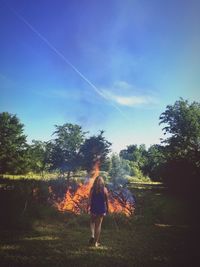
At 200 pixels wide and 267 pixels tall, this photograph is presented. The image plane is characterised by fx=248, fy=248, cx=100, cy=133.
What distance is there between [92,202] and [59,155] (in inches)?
1935

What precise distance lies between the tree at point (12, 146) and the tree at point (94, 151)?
22835 millimetres

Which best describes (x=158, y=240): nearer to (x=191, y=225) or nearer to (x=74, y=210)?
(x=191, y=225)

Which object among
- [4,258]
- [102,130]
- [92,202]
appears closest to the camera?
[4,258]

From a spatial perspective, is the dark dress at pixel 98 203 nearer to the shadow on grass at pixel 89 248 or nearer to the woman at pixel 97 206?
the woman at pixel 97 206

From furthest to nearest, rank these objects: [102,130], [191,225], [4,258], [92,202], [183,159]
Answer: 1. [102,130]
2. [183,159]
3. [191,225]
4. [92,202]
5. [4,258]

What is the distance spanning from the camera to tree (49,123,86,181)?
53.4 meters

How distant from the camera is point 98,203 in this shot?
27.4ft

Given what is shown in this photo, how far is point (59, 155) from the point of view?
5669 cm

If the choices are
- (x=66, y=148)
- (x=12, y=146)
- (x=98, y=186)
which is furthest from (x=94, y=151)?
(x=98, y=186)

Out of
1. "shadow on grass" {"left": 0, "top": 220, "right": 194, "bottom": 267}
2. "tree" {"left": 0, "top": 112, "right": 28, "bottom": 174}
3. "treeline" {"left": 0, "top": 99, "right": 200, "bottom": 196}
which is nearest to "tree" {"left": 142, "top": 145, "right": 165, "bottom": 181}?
"treeline" {"left": 0, "top": 99, "right": 200, "bottom": 196}

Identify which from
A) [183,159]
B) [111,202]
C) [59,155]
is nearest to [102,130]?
[59,155]

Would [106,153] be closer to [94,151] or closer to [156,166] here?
[94,151]

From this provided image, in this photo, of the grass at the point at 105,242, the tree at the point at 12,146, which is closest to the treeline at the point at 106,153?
the tree at the point at 12,146

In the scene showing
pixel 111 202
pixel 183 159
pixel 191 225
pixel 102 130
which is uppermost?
pixel 102 130
